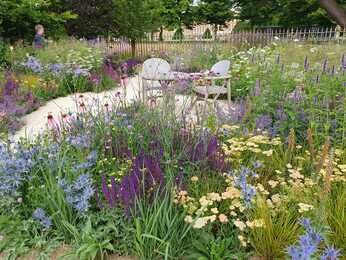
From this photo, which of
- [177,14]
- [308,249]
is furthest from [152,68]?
[177,14]

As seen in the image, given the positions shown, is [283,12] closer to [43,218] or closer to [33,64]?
[33,64]

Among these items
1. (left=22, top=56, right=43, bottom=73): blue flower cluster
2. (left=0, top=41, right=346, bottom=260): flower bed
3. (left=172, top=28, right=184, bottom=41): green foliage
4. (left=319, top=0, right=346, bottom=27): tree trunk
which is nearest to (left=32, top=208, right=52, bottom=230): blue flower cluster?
(left=0, top=41, right=346, bottom=260): flower bed

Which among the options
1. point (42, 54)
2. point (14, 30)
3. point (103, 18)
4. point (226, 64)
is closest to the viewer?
point (226, 64)

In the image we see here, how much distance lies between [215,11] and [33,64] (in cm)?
2334

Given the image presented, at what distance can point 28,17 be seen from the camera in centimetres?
1462

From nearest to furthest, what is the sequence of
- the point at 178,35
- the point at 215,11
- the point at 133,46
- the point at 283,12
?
1. the point at 133,46
2. the point at 178,35
3. the point at 283,12
4. the point at 215,11

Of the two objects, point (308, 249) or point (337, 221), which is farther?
point (337, 221)

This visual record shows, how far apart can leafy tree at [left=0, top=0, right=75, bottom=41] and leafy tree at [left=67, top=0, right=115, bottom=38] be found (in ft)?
1.87

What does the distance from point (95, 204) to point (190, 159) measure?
0.78 metres

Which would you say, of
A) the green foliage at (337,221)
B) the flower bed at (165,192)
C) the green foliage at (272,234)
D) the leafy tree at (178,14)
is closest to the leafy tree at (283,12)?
the leafy tree at (178,14)

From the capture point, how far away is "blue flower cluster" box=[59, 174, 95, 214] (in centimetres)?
255

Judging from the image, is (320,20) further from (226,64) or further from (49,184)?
(49,184)

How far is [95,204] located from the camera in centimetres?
279

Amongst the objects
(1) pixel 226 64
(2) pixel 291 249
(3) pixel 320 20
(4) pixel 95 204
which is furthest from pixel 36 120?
(3) pixel 320 20
